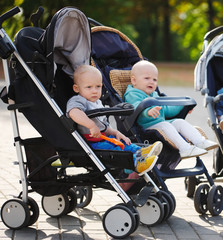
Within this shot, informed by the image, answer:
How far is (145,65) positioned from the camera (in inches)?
221

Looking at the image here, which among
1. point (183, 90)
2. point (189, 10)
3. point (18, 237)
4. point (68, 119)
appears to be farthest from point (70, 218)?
point (189, 10)

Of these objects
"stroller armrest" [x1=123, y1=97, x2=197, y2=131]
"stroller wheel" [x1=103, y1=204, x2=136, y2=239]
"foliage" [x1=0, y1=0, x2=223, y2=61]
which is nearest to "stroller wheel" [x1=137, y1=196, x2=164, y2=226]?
"stroller wheel" [x1=103, y1=204, x2=136, y2=239]

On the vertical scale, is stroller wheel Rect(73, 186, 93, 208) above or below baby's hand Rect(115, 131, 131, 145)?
below

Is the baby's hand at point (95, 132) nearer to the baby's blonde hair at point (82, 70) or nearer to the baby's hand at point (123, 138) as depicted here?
the baby's hand at point (123, 138)

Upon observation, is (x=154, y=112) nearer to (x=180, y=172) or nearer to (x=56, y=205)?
(x=180, y=172)

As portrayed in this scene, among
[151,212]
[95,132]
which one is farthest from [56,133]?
[151,212]

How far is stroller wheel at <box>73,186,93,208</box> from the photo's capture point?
213 inches

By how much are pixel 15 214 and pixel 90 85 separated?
3.89ft

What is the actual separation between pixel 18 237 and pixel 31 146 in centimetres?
74

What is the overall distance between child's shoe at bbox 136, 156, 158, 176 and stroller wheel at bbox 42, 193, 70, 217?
797 mm

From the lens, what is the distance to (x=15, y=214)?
4.73 m

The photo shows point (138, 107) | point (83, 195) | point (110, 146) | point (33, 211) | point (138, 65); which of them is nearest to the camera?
point (110, 146)

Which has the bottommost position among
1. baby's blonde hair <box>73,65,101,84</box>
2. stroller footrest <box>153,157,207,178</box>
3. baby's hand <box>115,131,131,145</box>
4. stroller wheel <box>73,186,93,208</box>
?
stroller wheel <box>73,186,93,208</box>

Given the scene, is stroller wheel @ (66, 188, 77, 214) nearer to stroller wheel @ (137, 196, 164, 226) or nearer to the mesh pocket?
the mesh pocket
